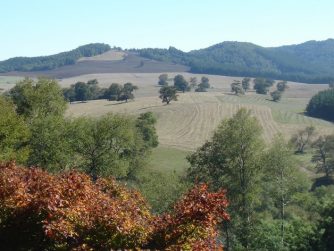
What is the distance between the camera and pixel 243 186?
150 feet

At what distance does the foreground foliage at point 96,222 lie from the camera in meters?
13.6

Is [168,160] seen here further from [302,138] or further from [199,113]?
[199,113]

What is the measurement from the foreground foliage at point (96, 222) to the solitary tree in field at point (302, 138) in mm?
104294

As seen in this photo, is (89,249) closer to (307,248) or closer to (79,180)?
(79,180)

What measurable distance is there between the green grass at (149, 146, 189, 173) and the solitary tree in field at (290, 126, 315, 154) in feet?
107

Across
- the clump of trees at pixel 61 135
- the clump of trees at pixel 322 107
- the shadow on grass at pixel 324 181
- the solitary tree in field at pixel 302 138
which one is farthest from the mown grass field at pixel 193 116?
the clump of trees at pixel 61 135

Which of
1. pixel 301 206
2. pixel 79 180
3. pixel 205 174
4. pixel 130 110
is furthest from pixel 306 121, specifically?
pixel 79 180

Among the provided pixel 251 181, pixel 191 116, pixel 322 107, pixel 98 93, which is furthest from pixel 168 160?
pixel 98 93

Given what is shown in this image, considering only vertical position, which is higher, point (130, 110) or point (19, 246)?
point (19, 246)

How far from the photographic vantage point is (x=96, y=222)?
544 inches

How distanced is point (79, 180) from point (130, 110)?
12896cm

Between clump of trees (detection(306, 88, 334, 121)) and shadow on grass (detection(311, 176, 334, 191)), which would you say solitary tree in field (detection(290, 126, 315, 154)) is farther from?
clump of trees (detection(306, 88, 334, 121))

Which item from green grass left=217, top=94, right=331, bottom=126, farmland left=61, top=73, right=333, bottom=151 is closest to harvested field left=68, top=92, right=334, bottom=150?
farmland left=61, top=73, right=333, bottom=151

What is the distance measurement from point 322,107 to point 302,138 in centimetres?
5317
